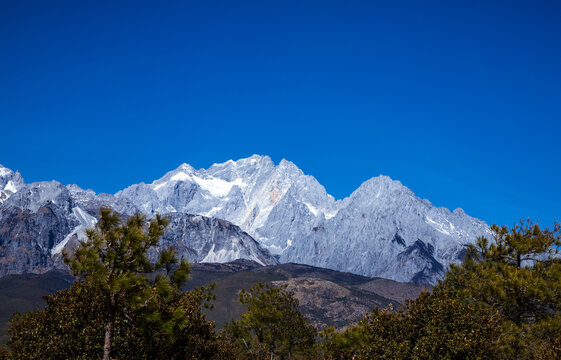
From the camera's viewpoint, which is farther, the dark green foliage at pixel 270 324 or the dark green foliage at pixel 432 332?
the dark green foliage at pixel 270 324

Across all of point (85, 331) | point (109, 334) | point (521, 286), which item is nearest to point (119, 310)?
point (109, 334)

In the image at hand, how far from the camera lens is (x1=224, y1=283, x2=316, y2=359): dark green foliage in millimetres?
60125

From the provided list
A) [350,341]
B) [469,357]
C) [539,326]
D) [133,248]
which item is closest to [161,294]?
[133,248]

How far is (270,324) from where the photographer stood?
61.5 m

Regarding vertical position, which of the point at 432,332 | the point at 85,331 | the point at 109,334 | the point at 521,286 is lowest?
the point at 85,331

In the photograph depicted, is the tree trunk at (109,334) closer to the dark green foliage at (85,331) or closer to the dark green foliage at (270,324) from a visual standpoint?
the dark green foliage at (85,331)

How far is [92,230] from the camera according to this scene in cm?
2555

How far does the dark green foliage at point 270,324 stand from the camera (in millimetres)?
60125

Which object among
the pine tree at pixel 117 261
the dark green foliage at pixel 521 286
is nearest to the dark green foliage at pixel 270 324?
the dark green foliage at pixel 521 286

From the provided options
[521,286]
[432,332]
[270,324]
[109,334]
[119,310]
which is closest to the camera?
[109,334]

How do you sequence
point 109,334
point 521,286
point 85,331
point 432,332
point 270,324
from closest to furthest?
point 109,334, point 85,331, point 432,332, point 521,286, point 270,324

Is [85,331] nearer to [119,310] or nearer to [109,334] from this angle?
[119,310]

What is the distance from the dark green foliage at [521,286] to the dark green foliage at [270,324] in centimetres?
2218

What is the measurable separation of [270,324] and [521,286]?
32128mm
